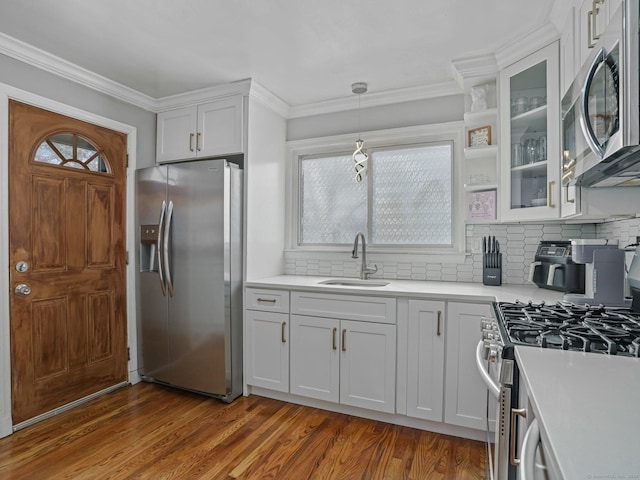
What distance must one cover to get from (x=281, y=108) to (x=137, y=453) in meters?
2.71

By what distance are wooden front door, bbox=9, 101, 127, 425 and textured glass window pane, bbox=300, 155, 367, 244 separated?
→ 152 cm

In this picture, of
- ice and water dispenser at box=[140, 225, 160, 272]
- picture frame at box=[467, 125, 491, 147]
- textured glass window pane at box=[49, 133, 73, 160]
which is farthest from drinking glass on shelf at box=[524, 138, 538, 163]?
textured glass window pane at box=[49, 133, 73, 160]

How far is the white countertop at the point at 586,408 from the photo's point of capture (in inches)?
21.2

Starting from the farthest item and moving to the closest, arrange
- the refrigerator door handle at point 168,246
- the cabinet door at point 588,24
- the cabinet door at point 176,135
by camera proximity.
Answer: the cabinet door at point 176,135 < the refrigerator door handle at point 168,246 < the cabinet door at point 588,24

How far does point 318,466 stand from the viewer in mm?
2021

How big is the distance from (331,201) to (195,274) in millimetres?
1312

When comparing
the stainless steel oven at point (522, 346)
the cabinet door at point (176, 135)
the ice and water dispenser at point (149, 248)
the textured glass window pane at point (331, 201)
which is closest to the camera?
the stainless steel oven at point (522, 346)

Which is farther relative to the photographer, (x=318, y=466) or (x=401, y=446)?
(x=401, y=446)

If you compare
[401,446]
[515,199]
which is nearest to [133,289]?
[401,446]

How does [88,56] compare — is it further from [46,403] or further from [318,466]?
[318,466]

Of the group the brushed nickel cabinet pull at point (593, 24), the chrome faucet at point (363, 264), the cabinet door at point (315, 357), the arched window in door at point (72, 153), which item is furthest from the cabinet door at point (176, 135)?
the brushed nickel cabinet pull at point (593, 24)

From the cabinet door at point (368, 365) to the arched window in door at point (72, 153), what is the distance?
2148 mm

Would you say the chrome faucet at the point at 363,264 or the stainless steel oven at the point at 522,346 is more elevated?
the chrome faucet at the point at 363,264

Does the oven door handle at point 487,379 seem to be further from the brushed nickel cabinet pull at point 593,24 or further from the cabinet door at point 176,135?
the cabinet door at point 176,135
